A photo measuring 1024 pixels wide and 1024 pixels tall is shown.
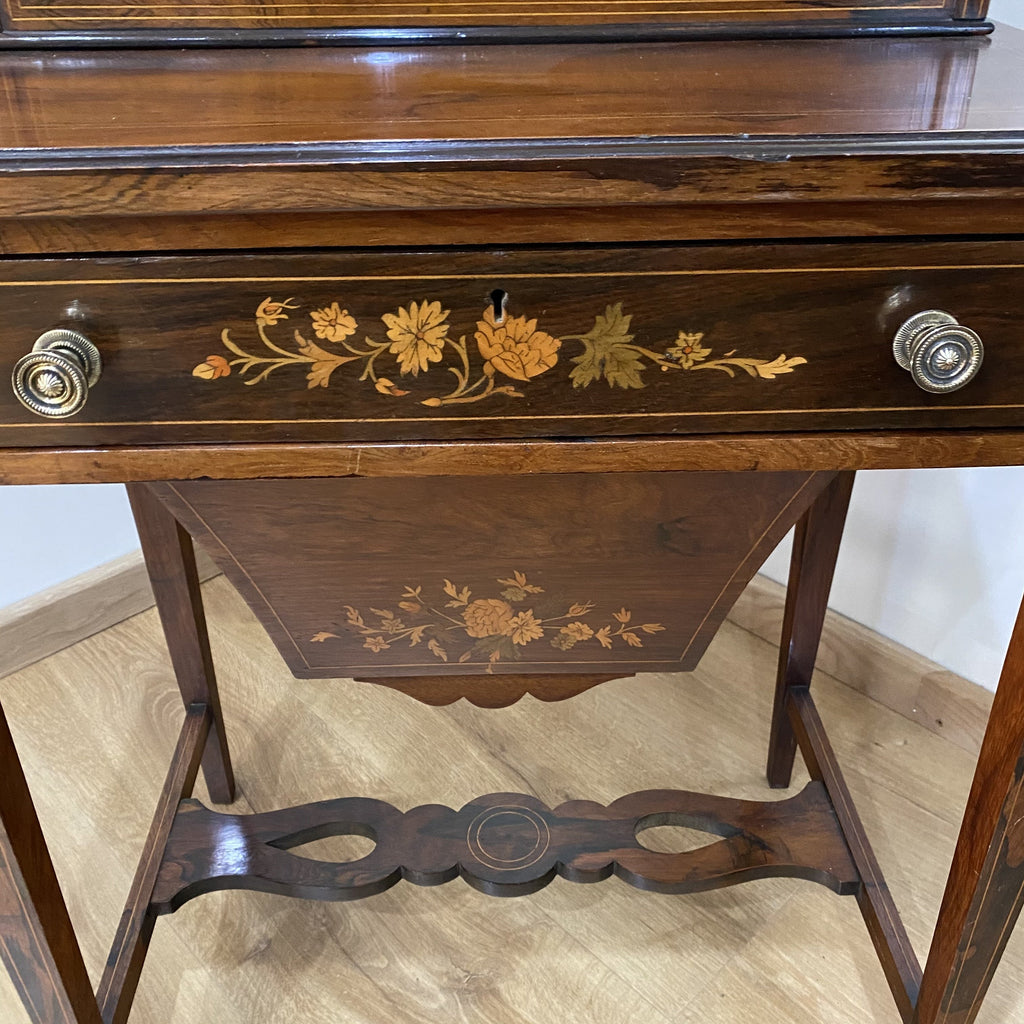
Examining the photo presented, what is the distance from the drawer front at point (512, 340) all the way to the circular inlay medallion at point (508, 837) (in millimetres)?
542

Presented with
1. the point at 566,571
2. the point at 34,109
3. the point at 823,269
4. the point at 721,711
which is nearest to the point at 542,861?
the point at 566,571

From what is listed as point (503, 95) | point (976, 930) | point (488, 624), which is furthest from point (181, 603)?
point (976, 930)

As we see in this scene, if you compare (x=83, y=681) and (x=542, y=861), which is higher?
(x=542, y=861)

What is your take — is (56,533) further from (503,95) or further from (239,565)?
(503,95)

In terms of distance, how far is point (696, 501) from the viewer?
793 mm

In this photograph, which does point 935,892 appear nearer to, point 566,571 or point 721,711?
point 721,711

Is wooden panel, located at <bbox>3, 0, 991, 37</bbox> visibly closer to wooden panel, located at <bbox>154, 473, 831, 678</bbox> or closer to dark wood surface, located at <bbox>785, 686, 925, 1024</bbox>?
wooden panel, located at <bbox>154, 473, 831, 678</bbox>

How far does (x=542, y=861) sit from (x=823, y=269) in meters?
0.65

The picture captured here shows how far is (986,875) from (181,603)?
30.5 inches

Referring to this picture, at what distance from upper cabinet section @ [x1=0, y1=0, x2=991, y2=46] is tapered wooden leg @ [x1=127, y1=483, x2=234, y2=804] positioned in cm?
40

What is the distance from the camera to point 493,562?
83 centimetres

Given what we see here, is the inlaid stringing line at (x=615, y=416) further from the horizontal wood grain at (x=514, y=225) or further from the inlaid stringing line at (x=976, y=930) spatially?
the inlaid stringing line at (x=976, y=930)

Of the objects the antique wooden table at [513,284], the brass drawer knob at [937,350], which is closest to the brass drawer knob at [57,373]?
the antique wooden table at [513,284]

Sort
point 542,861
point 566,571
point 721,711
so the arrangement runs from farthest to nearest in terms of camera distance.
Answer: point 721,711, point 542,861, point 566,571
